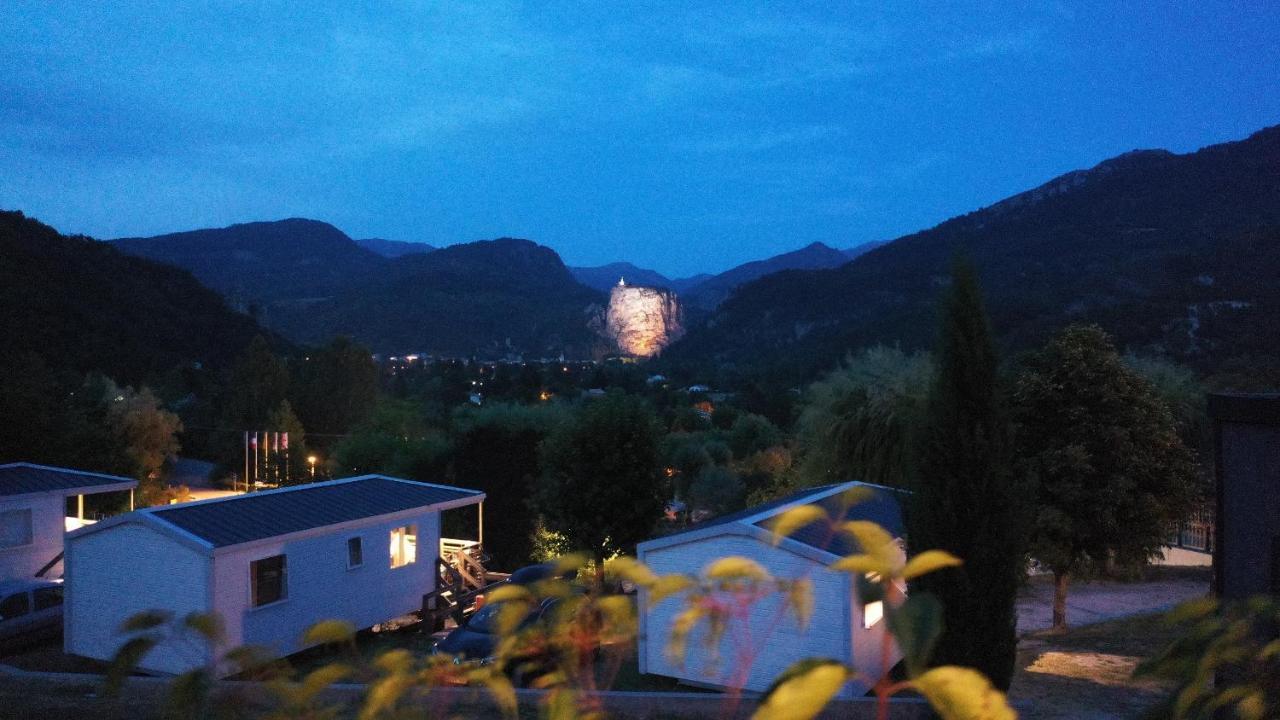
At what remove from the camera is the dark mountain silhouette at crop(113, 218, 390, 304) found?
3738 inches

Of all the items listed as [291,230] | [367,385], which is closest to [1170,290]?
[367,385]

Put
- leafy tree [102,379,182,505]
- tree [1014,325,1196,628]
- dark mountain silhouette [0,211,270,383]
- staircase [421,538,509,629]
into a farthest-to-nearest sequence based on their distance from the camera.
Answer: dark mountain silhouette [0,211,270,383] → leafy tree [102,379,182,505] → staircase [421,538,509,629] → tree [1014,325,1196,628]

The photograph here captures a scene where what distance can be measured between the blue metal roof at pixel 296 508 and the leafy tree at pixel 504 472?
347 centimetres

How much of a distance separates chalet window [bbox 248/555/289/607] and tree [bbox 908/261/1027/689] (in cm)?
895

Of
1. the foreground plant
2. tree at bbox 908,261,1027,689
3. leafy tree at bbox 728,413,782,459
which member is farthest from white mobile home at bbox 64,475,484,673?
leafy tree at bbox 728,413,782,459

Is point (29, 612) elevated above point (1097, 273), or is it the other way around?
point (1097, 273)

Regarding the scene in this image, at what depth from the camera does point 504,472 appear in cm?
2108

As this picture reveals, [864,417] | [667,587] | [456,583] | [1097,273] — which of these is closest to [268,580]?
[456,583]

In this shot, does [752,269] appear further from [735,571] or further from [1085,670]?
[735,571]

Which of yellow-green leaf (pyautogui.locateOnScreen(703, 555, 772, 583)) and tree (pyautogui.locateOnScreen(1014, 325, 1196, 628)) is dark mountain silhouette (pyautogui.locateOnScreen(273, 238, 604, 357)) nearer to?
tree (pyautogui.locateOnScreen(1014, 325, 1196, 628))

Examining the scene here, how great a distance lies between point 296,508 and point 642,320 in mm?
95903

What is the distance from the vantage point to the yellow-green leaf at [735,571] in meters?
1.74

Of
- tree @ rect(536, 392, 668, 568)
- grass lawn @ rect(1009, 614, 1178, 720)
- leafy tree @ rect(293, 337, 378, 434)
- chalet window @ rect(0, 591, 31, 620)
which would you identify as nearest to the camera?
grass lawn @ rect(1009, 614, 1178, 720)

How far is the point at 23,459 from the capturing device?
22016 millimetres
